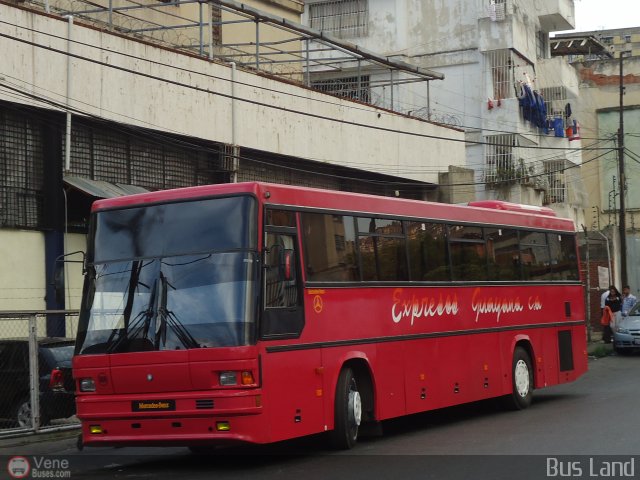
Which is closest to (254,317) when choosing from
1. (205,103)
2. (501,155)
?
(205,103)

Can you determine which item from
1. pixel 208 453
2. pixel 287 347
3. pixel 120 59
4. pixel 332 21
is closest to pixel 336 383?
pixel 287 347

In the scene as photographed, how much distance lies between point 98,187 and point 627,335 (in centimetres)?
1553

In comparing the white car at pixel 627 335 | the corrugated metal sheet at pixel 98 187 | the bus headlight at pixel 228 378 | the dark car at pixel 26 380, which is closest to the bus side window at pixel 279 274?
the bus headlight at pixel 228 378

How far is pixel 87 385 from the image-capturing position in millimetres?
11852

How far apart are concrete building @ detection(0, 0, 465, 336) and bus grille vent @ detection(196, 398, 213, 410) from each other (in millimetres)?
7664

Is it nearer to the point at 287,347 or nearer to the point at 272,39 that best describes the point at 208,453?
the point at 287,347

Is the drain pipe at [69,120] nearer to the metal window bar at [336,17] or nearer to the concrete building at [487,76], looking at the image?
the concrete building at [487,76]

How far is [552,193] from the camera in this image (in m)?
44.6

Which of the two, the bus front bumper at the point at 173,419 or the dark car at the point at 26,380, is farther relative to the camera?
the dark car at the point at 26,380

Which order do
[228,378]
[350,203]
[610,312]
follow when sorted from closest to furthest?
[228,378]
[350,203]
[610,312]

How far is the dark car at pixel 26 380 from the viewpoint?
1593cm

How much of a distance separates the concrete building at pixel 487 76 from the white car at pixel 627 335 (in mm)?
9859

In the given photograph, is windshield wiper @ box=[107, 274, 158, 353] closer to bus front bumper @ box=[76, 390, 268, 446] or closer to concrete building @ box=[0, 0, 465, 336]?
bus front bumper @ box=[76, 390, 268, 446]

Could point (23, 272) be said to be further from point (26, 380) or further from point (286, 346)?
point (286, 346)
